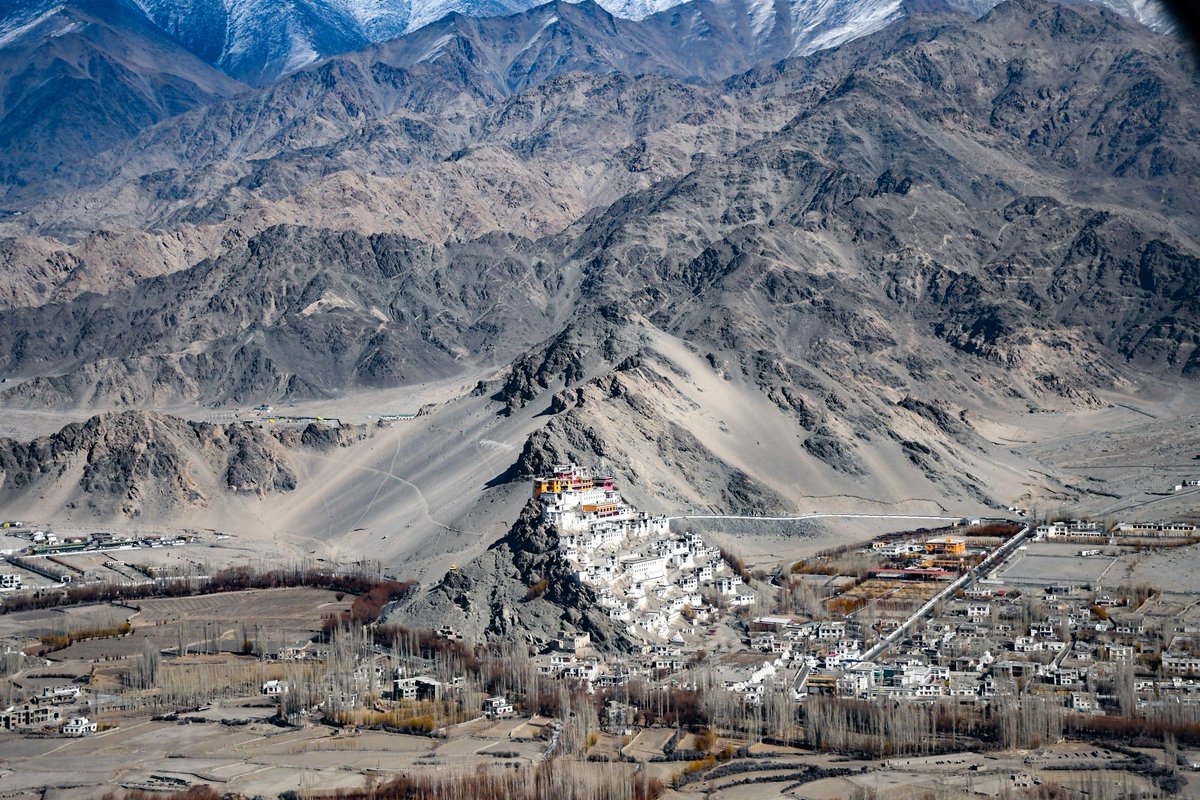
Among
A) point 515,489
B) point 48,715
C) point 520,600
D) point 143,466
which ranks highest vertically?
point 143,466

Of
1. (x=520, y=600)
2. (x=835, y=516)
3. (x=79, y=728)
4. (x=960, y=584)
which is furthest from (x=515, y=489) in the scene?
(x=79, y=728)

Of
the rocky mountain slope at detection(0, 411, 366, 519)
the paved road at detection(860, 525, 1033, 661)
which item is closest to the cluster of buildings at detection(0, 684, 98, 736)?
the paved road at detection(860, 525, 1033, 661)

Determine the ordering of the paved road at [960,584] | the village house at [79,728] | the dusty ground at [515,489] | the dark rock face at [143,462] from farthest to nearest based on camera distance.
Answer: the dark rock face at [143,462] < the dusty ground at [515,489] < the paved road at [960,584] < the village house at [79,728]

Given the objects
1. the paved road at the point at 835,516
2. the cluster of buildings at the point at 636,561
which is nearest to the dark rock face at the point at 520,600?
the cluster of buildings at the point at 636,561

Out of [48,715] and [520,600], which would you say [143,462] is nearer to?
[520,600]

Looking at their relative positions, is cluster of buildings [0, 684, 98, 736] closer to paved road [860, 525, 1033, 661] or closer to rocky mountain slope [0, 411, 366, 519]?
paved road [860, 525, 1033, 661]

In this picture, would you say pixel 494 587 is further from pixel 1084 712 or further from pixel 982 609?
pixel 1084 712

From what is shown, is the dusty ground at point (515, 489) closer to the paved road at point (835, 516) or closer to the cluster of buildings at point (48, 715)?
the paved road at point (835, 516)

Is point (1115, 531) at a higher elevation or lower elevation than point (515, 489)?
lower

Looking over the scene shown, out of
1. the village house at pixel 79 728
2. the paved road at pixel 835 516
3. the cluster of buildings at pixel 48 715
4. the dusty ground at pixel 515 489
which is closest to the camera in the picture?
the village house at pixel 79 728

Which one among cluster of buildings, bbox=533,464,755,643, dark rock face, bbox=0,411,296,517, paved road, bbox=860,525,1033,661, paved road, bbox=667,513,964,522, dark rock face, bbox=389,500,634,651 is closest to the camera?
paved road, bbox=860,525,1033,661
